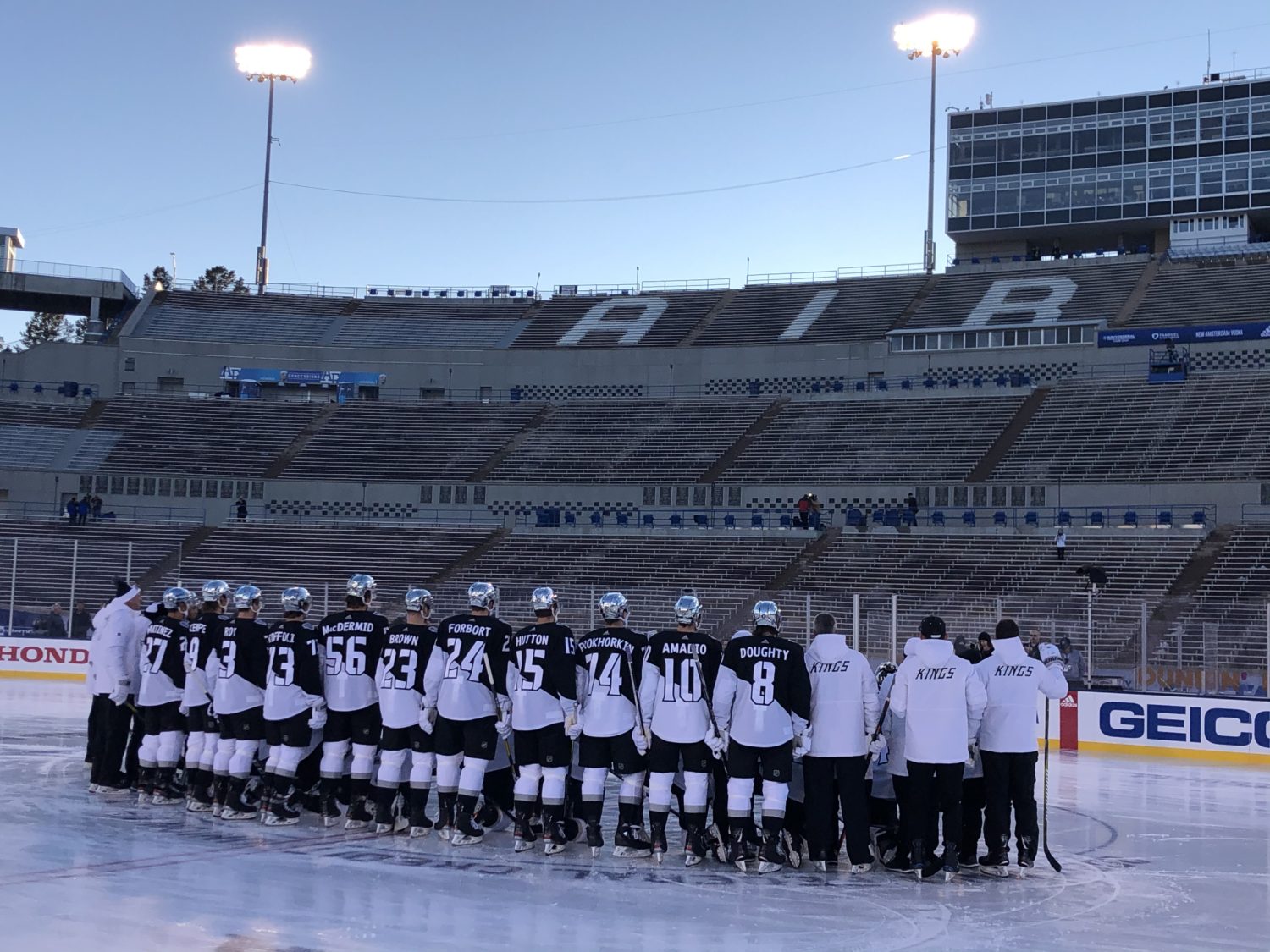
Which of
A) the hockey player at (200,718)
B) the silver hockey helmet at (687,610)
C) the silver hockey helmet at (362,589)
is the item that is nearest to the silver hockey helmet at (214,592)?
the hockey player at (200,718)

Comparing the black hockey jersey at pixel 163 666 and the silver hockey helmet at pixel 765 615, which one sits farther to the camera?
the black hockey jersey at pixel 163 666

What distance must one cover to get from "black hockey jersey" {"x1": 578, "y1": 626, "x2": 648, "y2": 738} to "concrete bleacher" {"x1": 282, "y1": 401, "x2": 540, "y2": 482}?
3741 cm

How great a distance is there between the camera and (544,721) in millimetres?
11055

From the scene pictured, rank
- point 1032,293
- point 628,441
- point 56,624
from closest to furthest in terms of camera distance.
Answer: point 56,624
point 628,441
point 1032,293

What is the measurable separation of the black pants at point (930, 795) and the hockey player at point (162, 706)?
6.87 meters

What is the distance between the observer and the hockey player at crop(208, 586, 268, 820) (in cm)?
1226

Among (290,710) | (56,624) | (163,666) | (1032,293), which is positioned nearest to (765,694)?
(290,710)

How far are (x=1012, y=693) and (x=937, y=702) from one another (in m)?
0.75

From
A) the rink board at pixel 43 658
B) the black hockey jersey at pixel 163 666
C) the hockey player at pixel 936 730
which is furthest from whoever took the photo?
the rink board at pixel 43 658

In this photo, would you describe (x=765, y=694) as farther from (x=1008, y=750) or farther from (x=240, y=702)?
(x=240, y=702)

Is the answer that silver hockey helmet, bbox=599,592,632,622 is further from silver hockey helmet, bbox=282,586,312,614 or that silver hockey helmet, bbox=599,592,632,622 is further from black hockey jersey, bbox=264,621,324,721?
silver hockey helmet, bbox=282,586,312,614

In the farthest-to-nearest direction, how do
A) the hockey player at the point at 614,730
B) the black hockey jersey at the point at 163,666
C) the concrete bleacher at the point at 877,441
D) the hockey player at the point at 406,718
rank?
the concrete bleacher at the point at 877,441 < the black hockey jersey at the point at 163,666 < the hockey player at the point at 406,718 < the hockey player at the point at 614,730

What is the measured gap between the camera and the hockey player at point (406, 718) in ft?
37.6

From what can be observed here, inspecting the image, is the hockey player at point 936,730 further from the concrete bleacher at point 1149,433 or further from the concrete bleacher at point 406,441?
the concrete bleacher at point 406,441
